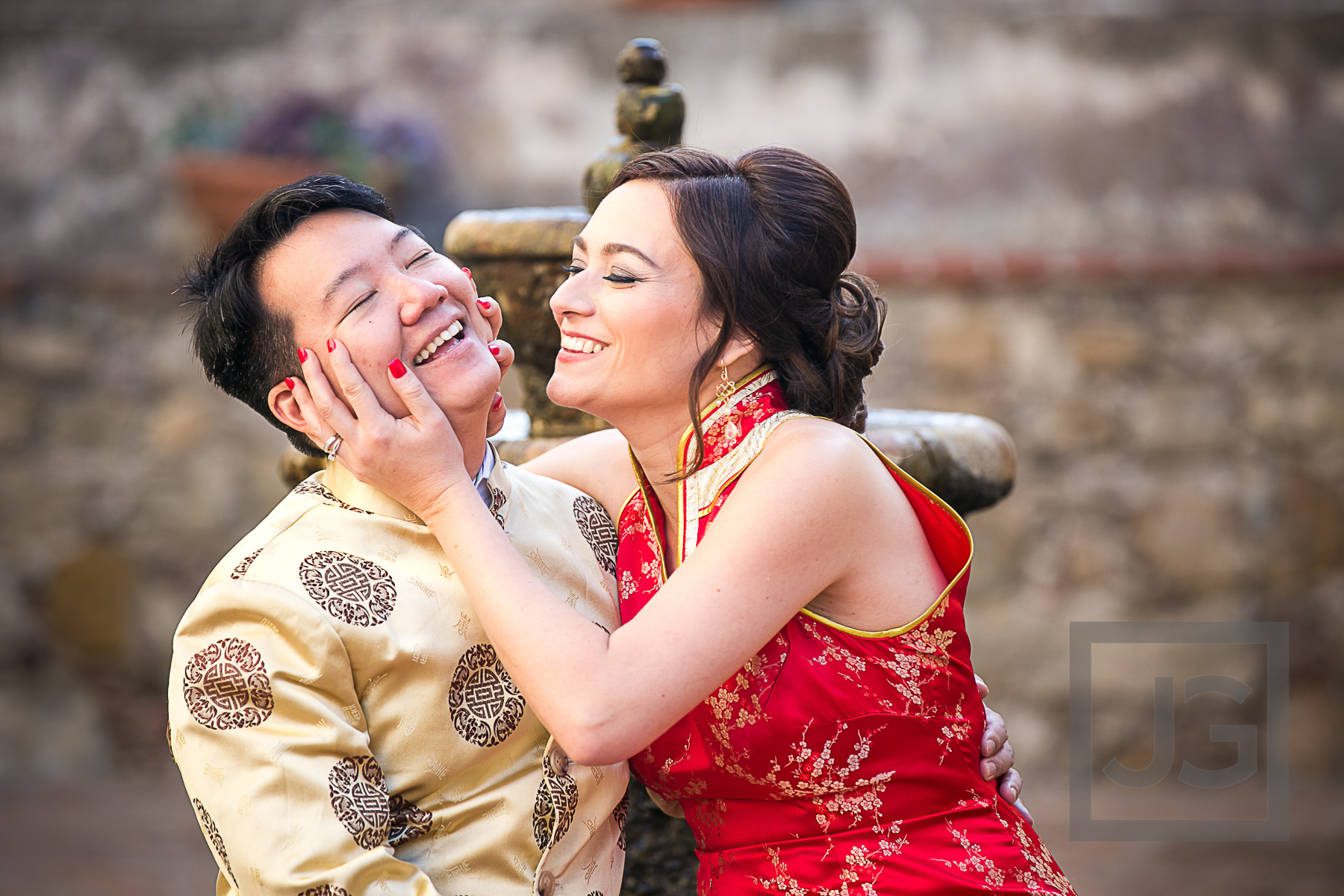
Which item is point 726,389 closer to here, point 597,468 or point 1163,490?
point 597,468

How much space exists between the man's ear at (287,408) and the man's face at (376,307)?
9 cm

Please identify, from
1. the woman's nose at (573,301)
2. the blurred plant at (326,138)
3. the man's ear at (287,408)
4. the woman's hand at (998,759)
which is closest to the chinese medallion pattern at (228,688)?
the man's ear at (287,408)

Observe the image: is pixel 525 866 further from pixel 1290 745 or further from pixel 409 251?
pixel 1290 745

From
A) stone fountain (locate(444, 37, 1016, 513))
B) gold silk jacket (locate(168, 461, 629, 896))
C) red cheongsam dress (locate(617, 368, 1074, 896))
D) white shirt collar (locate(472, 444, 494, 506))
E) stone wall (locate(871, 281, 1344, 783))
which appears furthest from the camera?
stone wall (locate(871, 281, 1344, 783))

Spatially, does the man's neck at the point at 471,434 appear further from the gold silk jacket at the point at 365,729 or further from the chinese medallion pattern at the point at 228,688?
the chinese medallion pattern at the point at 228,688

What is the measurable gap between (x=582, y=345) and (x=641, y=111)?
81cm

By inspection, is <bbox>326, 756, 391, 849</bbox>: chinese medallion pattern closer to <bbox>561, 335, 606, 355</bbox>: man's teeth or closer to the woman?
the woman

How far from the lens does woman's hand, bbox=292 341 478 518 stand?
1.70 meters

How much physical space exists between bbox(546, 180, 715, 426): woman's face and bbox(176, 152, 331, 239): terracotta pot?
3836mm

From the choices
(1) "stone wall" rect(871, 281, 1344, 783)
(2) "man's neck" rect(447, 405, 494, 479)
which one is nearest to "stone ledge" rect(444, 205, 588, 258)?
(2) "man's neck" rect(447, 405, 494, 479)

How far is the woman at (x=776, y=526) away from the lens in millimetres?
1724

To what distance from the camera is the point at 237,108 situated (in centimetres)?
561

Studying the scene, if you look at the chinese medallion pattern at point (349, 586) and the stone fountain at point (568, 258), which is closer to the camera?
the chinese medallion pattern at point (349, 586)

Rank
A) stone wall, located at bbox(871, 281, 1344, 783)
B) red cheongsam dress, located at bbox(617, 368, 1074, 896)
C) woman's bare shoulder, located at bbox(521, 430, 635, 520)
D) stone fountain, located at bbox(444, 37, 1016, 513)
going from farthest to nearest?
stone wall, located at bbox(871, 281, 1344, 783) → stone fountain, located at bbox(444, 37, 1016, 513) → woman's bare shoulder, located at bbox(521, 430, 635, 520) → red cheongsam dress, located at bbox(617, 368, 1074, 896)
